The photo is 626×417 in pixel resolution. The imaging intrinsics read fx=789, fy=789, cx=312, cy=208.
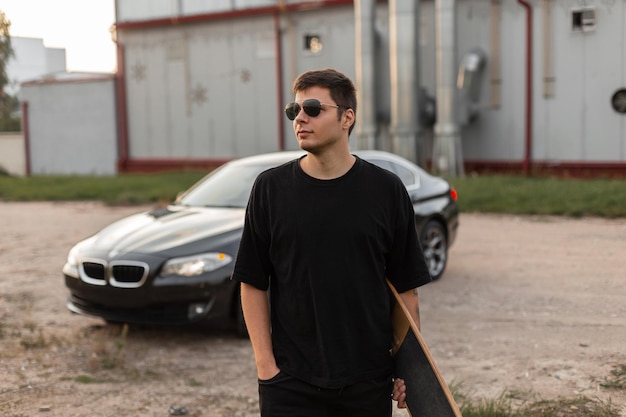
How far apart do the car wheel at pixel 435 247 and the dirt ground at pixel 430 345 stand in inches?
6.8

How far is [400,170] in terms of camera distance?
8.70 meters

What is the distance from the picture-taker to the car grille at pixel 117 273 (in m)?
6.24

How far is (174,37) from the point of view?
25453mm

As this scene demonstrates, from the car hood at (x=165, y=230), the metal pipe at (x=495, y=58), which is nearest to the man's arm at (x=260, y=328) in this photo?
the car hood at (x=165, y=230)

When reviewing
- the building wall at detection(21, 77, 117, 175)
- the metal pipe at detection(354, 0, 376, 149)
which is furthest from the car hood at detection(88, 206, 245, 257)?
the building wall at detection(21, 77, 117, 175)

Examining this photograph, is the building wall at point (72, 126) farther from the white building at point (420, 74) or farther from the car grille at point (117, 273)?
the car grille at point (117, 273)

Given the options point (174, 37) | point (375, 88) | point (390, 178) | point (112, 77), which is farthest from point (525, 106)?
point (390, 178)

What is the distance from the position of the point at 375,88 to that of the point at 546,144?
4479 mm

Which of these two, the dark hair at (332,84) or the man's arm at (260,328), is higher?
the dark hair at (332,84)

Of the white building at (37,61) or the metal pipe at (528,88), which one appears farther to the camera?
the white building at (37,61)

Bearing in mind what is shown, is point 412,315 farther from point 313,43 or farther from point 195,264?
point 313,43

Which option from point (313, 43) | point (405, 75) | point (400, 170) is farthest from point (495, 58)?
point (400, 170)

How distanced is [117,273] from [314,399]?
12.9 ft

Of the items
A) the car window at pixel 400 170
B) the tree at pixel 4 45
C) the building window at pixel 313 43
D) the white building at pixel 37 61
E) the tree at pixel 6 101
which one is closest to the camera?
the car window at pixel 400 170
